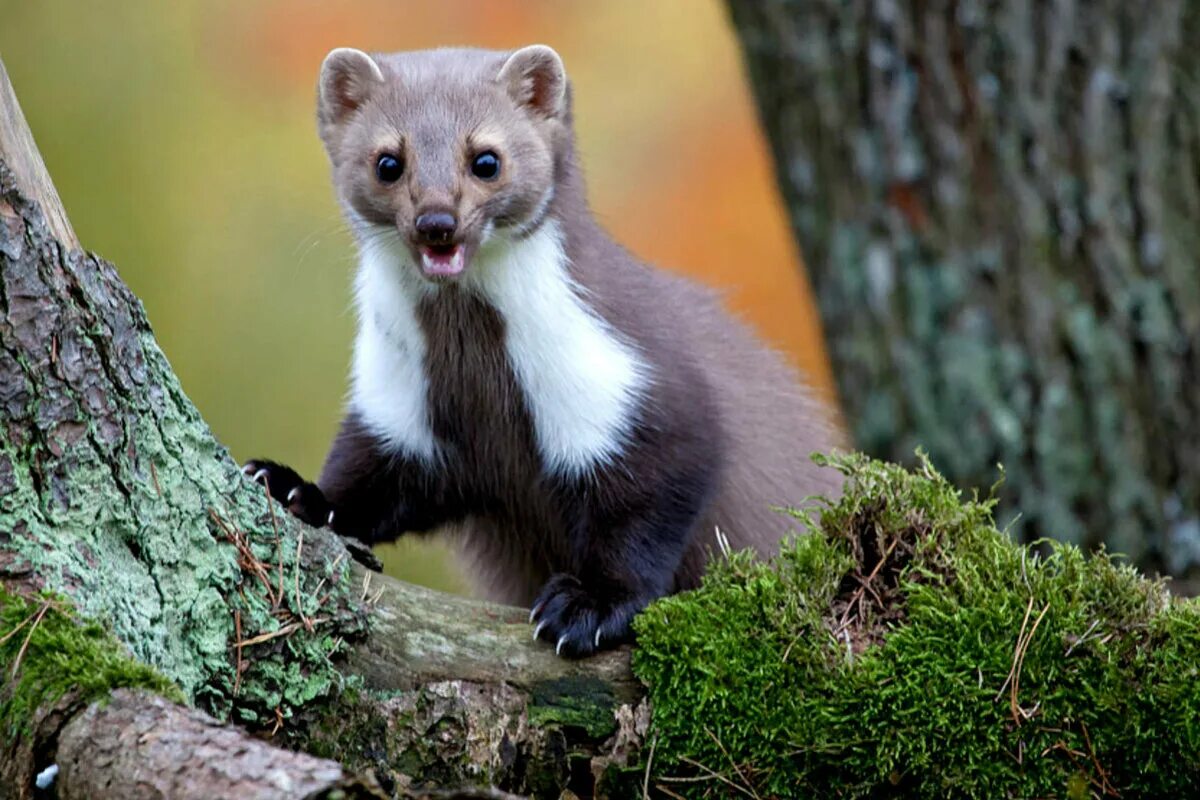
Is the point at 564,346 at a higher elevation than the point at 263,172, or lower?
higher

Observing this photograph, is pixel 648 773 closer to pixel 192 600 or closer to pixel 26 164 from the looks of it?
pixel 192 600

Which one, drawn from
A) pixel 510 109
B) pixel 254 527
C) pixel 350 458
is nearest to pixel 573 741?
pixel 254 527

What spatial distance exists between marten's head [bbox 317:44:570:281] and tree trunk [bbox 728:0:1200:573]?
178 cm

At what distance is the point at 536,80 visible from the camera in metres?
4.36

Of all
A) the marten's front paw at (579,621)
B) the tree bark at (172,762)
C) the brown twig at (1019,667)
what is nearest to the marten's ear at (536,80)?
the marten's front paw at (579,621)

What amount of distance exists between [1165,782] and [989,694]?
1.25 feet

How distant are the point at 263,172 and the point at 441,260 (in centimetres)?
563

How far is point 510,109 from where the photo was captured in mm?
4246

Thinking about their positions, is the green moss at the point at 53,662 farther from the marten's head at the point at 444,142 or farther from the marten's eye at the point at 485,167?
the marten's eye at the point at 485,167

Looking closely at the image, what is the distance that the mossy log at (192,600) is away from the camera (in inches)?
114

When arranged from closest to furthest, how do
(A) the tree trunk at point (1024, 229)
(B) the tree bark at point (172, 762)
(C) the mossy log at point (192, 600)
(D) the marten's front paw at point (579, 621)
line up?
(B) the tree bark at point (172, 762) → (C) the mossy log at point (192, 600) → (D) the marten's front paw at point (579, 621) → (A) the tree trunk at point (1024, 229)

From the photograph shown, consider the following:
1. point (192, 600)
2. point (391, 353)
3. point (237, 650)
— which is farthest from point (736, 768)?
point (391, 353)

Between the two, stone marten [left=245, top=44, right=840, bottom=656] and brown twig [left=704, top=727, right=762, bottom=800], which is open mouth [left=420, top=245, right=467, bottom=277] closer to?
stone marten [left=245, top=44, right=840, bottom=656]

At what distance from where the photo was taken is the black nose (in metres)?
3.84
